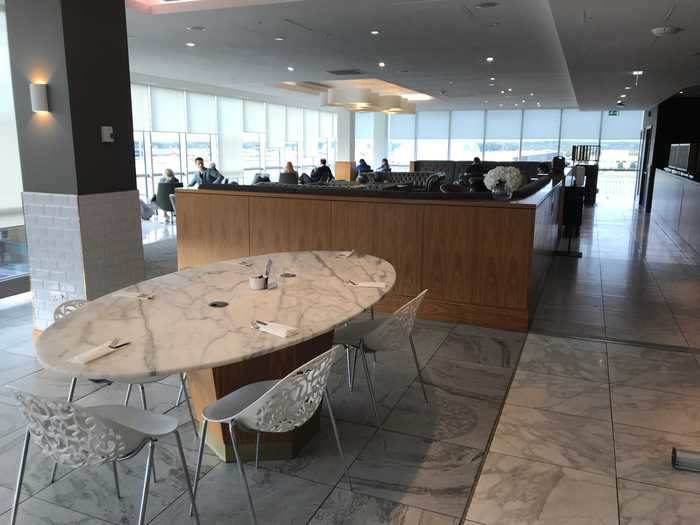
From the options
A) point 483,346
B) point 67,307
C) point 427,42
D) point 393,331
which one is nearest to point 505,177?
point 483,346

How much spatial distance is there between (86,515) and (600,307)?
461cm

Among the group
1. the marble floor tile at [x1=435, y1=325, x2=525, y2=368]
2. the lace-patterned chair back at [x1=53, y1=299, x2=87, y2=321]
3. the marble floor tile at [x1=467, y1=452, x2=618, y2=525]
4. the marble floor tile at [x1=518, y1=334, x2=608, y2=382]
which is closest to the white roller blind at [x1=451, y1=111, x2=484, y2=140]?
the marble floor tile at [x1=435, y1=325, x2=525, y2=368]

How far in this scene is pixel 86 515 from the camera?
2342mm

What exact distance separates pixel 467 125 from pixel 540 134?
2.55 m

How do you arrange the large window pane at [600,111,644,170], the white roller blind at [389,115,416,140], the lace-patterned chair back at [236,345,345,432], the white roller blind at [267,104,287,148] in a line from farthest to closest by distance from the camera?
the white roller blind at [389,115,416,140] < the large window pane at [600,111,644,170] < the white roller blind at [267,104,287,148] < the lace-patterned chair back at [236,345,345,432]

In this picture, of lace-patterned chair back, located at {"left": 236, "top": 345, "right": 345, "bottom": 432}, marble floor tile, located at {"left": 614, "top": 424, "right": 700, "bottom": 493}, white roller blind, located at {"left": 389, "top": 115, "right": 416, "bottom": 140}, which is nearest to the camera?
lace-patterned chair back, located at {"left": 236, "top": 345, "right": 345, "bottom": 432}

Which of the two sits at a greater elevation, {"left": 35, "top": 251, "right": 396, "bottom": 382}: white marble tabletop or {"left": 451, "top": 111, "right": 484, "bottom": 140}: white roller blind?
{"left": 451, "top": 111, "right": 484, "bottom": 140}: white roller blind

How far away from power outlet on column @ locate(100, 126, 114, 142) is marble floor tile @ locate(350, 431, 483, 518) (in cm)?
286

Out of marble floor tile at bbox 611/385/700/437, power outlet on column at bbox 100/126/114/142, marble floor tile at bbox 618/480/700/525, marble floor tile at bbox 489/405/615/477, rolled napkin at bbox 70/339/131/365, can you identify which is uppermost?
power outlet on column at bbox 100/126/114/142

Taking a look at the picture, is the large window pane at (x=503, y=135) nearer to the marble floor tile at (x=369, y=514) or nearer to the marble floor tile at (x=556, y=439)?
the marble floor tile at (x=556, y=439)

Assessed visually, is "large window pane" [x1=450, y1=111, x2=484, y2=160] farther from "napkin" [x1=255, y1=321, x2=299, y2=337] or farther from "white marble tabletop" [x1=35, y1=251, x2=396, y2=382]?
"napkin" [x1=255, y1=321, x2=299, y2=337]

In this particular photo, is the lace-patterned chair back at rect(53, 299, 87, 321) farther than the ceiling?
No

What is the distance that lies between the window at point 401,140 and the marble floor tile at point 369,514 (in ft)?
64.5

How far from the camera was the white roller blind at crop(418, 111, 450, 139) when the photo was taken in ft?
68.6
